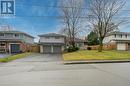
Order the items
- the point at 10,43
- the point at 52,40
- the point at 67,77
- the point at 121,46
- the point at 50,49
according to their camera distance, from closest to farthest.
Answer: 1. the point at 67,77
2. the point at 10,43
3. the point at 50,49
4. the point at 52,40
5. the point at 121,46

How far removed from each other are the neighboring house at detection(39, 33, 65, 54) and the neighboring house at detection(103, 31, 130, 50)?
552 inches

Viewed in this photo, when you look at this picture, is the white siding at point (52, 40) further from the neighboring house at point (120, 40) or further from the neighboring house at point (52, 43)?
the neighboring house at point (120, 40)

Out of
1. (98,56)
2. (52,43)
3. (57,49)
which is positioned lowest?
(98,56)

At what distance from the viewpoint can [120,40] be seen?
6094cm

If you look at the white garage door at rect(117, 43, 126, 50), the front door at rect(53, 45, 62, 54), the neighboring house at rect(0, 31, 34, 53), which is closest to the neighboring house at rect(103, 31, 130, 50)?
the white garage door at rect(117, 43, 126, 50)

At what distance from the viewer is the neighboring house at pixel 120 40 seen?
60.5 m

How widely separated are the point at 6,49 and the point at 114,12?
2925 centimetres

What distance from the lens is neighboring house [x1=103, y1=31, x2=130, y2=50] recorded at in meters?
60.5

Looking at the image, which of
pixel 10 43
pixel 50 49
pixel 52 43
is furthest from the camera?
pixel 50 49

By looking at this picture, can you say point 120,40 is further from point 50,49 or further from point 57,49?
point 50,49

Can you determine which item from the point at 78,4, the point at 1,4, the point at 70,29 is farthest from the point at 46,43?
the point at 1,4

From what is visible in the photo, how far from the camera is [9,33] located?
56688 mm

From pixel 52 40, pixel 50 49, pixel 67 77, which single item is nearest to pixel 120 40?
pixel 52 40

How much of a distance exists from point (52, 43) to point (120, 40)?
65.6 feet
